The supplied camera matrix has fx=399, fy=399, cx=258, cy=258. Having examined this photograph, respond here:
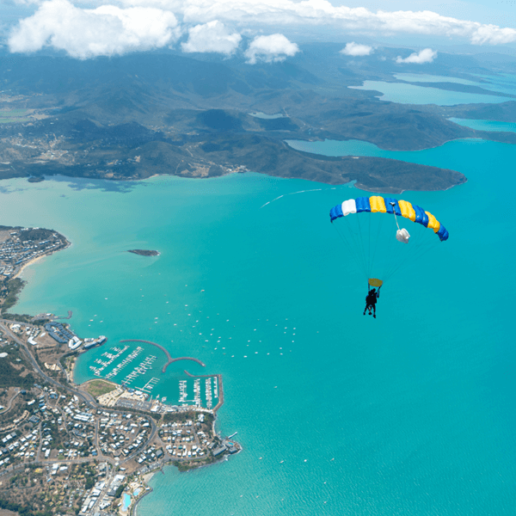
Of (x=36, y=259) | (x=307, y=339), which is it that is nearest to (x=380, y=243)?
(x=307, y=339)

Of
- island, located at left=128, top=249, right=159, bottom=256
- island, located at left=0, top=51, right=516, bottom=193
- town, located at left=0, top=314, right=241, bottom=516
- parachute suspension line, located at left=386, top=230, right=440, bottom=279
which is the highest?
island, located at left=0, top=51, right=516, bottom=193

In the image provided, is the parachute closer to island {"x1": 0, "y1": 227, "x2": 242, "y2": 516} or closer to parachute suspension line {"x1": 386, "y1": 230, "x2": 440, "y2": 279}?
parachute suspension line {"x1": 386, "y1": 230, "x2": 440, "y2": 279}

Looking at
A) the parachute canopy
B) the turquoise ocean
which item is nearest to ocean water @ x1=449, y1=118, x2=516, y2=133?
the turquoise ocean

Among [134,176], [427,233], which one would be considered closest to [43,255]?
[134,176]

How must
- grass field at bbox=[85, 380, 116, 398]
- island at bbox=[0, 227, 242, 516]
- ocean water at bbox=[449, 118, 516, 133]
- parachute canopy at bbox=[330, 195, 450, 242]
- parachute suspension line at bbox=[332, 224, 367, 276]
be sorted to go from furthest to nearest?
ocean water at bbox=[449, 118, 516, 133]
parachute suspension line at bbox=[332, 224, 367, 276]
grass field at bbox=[85, 380, 116, 398]
island at bbox=[0, 227, 242, 516]
parachute canopy at bbox=[330, 195, 450, 242]

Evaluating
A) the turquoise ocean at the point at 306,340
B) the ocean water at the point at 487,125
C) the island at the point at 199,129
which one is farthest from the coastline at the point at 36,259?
the ocean water at the point at 487,125

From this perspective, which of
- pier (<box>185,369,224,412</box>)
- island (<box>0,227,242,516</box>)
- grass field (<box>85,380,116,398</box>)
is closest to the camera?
island (<box>0,227,242,516</box>)

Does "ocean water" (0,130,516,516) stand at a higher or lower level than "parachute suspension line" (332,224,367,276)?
lower

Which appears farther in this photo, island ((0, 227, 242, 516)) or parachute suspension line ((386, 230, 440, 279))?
parachute suspension line ((386, 230, 440, 279))
